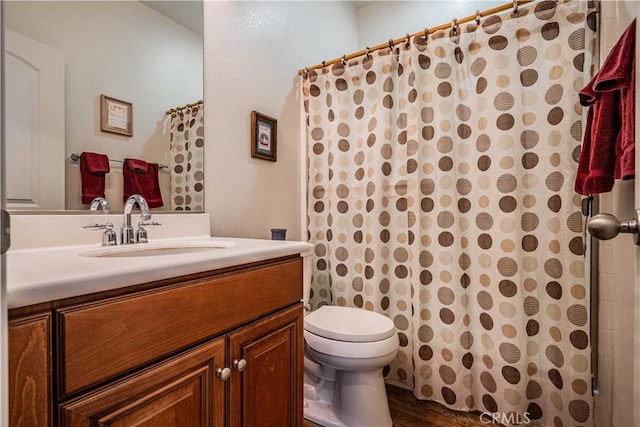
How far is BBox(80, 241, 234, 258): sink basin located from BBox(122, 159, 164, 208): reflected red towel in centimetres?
21

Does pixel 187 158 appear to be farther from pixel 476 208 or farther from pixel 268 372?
pixel 476 208

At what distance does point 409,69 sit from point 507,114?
0.53m

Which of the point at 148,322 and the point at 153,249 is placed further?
the point at 153,249

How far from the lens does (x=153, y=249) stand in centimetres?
108

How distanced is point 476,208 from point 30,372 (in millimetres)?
1592

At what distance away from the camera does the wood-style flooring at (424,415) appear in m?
1.45

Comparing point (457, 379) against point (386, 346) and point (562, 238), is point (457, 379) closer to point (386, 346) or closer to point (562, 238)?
point (386, 346)

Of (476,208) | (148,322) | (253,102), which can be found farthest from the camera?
(253,102)

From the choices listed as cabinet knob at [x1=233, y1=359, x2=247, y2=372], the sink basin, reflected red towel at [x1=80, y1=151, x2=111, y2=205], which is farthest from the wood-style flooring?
reflected red towel at [x1=80, y1=151, x2=111, y2=205]

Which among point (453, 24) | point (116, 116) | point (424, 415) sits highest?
point (453, 24)

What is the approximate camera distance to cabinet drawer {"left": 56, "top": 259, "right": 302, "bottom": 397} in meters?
0.53

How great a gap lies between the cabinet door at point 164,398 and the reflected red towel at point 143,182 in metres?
0.72

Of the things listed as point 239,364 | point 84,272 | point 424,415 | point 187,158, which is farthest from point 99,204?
point 424,415

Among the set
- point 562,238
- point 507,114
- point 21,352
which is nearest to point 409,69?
point 507,114
